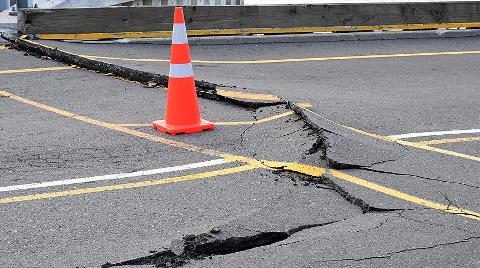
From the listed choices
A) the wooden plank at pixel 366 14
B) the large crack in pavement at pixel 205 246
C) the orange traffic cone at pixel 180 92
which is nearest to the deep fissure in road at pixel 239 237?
the large crack in pavement at pixel 205 246

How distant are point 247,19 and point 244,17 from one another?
7 cm

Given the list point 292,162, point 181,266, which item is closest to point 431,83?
point 292,162

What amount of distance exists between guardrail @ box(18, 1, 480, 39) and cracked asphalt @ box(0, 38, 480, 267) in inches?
86.7

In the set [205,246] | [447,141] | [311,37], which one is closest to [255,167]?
[205,246]

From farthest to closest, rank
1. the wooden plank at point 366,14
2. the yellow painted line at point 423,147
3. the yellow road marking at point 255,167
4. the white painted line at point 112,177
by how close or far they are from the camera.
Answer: the wooden plank at point 366,14 < the yellow painted line at point 423,147 < the white painted line at point 112,177 < the yellow road marking at point 255,167

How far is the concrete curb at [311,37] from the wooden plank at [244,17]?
0.71 feet

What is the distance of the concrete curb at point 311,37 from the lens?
43.5ft

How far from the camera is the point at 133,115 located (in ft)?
27.2

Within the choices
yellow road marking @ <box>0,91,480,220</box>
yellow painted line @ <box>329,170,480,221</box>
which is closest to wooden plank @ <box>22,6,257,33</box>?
yellow road marking @ <box>0,91,480,220</box>

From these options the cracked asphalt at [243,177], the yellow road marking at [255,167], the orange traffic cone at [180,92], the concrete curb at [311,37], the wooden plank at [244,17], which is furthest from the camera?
the concrete curb at [311,37]

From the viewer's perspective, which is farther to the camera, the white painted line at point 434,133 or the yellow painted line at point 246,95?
the yellow painted line at point 246,95

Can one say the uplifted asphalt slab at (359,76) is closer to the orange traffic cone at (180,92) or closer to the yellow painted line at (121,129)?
the orange traffic cone at (180,92)

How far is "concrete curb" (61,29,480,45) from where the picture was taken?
43.5 feet

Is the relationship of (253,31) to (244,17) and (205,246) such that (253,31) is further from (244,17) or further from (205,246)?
(205,246)
